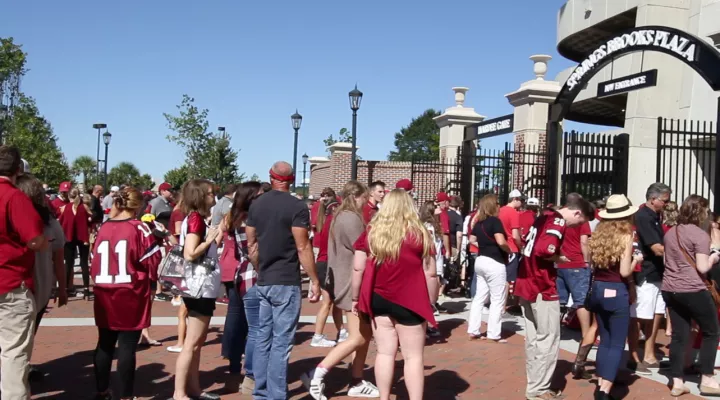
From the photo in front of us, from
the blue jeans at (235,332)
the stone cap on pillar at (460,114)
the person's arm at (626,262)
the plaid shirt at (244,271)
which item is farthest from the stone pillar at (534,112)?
the plaid shirt at (244,271)

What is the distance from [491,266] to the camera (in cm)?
848

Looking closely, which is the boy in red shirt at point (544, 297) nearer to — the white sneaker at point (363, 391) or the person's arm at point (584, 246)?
the white sneaker at point (363, 391)

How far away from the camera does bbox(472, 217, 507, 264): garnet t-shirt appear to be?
27.1ft

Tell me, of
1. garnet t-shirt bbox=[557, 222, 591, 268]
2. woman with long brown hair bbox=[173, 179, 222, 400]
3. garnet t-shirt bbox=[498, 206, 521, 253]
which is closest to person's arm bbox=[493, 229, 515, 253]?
garnet t-shirt bbox=[498, 206, 521, 253]

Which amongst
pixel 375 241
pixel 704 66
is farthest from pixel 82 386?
pixel 704 66

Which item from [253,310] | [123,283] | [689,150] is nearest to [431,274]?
[253,310]

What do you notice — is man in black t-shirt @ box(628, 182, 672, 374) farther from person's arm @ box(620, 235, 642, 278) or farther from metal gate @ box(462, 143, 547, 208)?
metal gate @ box(462, 143, 547, 208)

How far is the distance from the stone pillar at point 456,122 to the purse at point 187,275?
13479 mm

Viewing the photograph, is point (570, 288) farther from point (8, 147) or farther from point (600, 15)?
point (600, 15)

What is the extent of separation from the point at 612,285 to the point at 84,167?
68231 millimetres

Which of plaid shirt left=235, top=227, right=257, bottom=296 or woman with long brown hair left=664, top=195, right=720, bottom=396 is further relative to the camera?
woman with long brown hair left=664, top=195, right=720, bottom=396

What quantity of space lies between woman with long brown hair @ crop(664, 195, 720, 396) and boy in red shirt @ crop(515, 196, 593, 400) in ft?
3.47

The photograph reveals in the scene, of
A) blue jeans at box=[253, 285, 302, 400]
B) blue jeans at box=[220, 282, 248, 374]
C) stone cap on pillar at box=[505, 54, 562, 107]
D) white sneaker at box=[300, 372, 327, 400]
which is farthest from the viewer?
stone cap on pillar at box=[505, 54, 562, 107]

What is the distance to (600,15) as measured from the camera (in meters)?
18.8
